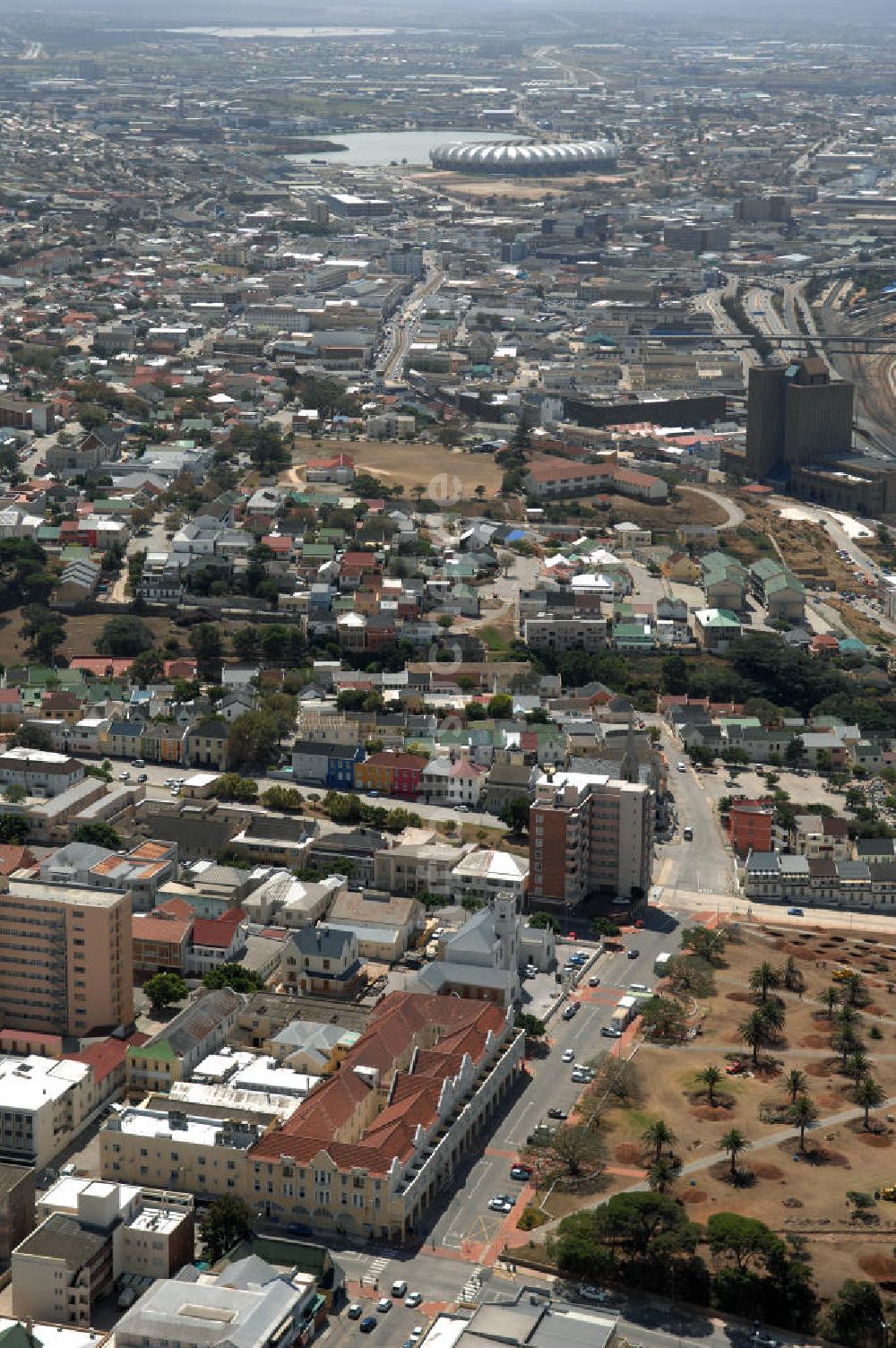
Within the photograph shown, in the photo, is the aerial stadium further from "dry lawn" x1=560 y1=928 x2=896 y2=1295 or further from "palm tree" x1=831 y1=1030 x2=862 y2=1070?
"palm tree" x1=831 y1=1030 x2=862 y2=1070

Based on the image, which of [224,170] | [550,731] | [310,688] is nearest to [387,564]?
[310,688]

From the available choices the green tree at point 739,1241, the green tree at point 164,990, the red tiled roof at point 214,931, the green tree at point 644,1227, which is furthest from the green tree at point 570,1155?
the red tiled roof at point 214,931

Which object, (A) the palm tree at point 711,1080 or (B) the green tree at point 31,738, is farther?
(B) the green tree at point 31,738

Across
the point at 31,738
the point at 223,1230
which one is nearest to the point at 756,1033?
the point at 223,1230

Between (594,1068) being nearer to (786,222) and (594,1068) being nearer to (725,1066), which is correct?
(725,1066)

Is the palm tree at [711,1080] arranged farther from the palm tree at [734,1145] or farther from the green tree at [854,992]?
the green tree at [854,992]

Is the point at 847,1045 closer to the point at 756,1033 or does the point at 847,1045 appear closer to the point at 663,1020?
the point at 756,1033

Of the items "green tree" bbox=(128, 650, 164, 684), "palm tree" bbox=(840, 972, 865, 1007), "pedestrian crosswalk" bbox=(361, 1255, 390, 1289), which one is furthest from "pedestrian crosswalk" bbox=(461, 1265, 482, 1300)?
"green tree" bbox=(128, 650, 164, 684)
